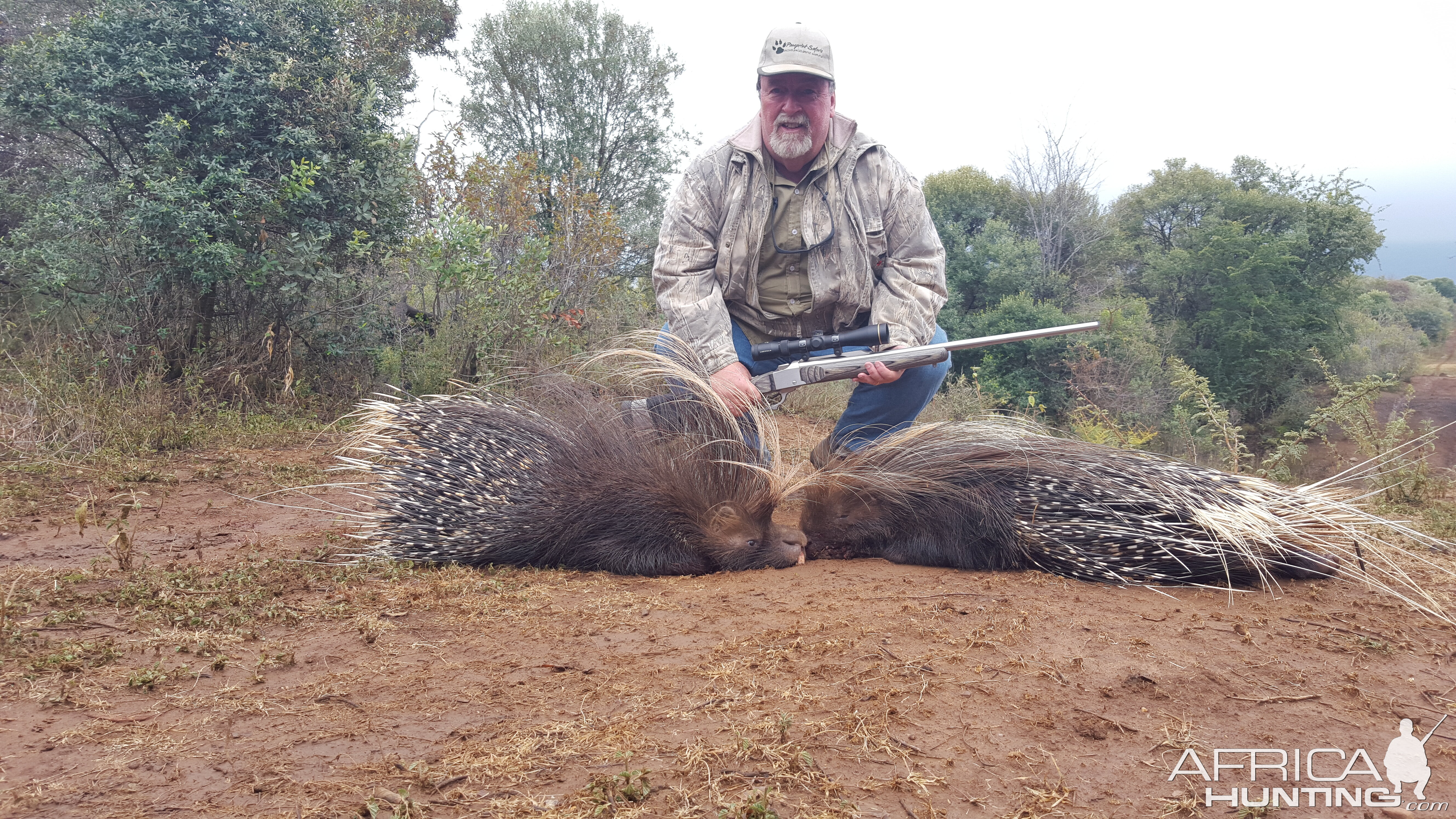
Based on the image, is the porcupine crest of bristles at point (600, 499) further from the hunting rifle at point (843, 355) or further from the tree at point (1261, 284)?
the tree at point (1261, 284)

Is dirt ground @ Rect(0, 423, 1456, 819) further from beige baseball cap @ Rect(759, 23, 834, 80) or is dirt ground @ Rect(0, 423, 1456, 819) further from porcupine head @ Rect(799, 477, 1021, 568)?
beige baseball cap @ Rect(759, 23, 834, 80)

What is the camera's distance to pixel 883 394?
422 cm

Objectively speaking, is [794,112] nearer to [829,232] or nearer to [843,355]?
[829,232]

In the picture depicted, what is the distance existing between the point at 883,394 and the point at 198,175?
5628mm

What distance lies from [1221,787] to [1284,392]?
16.2 m

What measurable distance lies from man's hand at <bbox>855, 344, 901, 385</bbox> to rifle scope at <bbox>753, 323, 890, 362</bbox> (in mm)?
95

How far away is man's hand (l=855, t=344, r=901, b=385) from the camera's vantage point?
3.71 m

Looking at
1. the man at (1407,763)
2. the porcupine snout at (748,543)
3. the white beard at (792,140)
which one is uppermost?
the white beard at (792,140)

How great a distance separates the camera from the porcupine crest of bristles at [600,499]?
328cm

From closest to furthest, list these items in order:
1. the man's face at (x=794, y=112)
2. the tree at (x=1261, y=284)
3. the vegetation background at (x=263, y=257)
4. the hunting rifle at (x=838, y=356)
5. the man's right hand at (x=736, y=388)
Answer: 1. the man's right hand at (x=736, y=388)
2. the hunting rifle at (x=838, y=356)
3. the man's face at (x=794, y=112)
4. the vegetation background at (x=263, y=257)
5. the tree at (x=1261, y=284)

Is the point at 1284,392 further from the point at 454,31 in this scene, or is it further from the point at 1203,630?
the point at 454,31

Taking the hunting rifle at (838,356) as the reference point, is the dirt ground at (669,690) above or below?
below

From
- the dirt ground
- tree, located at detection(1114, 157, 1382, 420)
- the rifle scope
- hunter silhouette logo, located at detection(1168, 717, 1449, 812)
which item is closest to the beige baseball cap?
the rifle scope

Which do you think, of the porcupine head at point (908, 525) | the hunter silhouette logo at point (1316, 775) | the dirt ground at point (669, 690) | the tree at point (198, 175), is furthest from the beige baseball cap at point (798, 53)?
the tree at point (198, 175)
